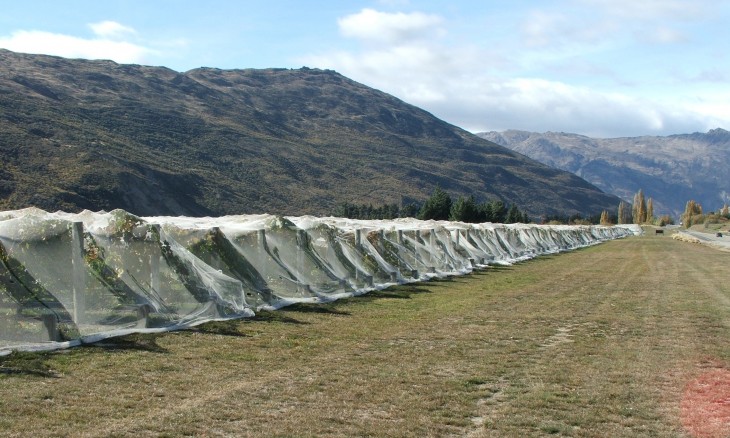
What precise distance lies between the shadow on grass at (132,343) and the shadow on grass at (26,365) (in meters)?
0.97

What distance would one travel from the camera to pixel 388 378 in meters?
9.12

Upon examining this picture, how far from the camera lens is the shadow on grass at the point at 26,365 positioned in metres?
8.55

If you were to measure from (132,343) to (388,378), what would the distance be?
413 centimetres

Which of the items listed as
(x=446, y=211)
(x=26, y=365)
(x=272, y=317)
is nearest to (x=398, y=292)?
(x=272, y=317)

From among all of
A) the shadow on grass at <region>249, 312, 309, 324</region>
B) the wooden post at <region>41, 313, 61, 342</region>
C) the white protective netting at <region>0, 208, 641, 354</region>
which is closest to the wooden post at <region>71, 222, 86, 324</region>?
the white protective netting at <region>0, 208, 641, 354</region>

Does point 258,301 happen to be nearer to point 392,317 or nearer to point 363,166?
point 392,317

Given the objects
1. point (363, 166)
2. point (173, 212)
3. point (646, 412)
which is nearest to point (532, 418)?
point (646, 412)

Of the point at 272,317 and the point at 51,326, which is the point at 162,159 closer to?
the point at 272,317

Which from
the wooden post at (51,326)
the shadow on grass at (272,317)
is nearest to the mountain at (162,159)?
the shadow on grass at (272,317)

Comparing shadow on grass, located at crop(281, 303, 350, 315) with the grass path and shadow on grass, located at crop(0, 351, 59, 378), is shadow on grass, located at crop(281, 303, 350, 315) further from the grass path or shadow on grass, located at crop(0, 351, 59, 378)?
shadow on grass, located at crop(0, 351, 59, 378)

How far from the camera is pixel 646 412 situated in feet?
25.2

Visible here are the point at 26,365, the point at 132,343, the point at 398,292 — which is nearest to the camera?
the point at 26,365

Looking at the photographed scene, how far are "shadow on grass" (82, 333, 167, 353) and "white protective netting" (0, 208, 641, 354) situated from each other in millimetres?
169

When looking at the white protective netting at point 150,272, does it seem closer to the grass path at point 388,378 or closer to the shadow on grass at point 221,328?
the shadow on grass at point 221,328
